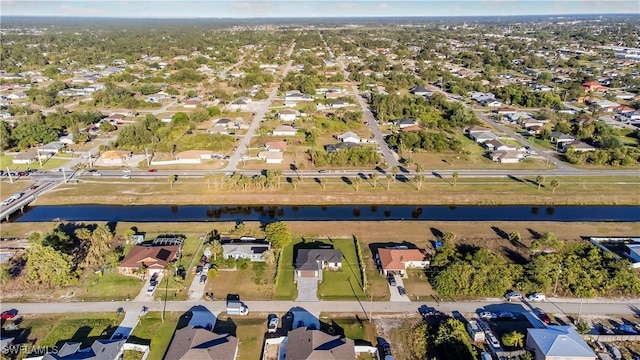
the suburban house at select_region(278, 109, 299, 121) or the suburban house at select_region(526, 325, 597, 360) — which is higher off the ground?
the suburban house at select_region(278, 109, 299, 121)

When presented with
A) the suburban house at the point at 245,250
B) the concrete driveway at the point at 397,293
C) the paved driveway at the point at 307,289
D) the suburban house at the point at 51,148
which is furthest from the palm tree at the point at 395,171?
the suburban house at the point at 51,148

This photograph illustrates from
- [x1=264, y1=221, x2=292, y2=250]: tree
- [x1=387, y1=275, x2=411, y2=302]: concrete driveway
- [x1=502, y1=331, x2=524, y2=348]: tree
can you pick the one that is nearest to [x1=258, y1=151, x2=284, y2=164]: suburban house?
[x1=264, y1=221, x2=292, y2=250]: tree

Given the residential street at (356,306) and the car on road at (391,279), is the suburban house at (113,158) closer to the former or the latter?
the residential street at (356,306)

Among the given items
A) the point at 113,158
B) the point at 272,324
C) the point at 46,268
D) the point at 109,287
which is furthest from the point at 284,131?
the point at 272,324

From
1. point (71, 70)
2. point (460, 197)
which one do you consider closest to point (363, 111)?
point (460, 197)

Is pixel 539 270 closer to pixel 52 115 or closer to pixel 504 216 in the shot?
pixel 504 216

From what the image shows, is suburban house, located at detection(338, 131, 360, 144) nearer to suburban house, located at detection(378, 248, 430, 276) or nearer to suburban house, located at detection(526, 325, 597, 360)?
suburban house, located at detection(378, 248, 430, 276)

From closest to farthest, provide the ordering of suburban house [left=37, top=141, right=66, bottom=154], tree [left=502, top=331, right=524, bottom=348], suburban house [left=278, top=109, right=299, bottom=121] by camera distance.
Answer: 1. tree [left=502, top=331, right=524, bottom=348]
2. suburban house [left=37, top=141, right=66, bottom=154]
3. suburban house [left=278, top=109, right=299, bottom=121]
